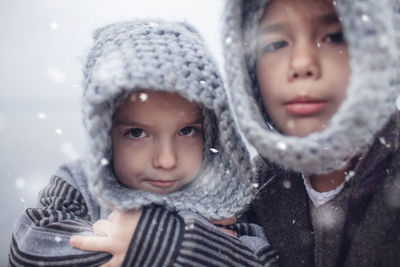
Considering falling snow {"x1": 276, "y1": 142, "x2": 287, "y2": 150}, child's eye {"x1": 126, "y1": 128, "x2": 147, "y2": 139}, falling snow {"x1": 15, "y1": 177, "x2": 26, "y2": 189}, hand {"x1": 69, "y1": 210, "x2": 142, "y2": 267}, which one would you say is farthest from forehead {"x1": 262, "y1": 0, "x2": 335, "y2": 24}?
falling snow {"x1": 15, "y1": 177, "x2": 26, "y2": 189}

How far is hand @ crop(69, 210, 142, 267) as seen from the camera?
0.68 m

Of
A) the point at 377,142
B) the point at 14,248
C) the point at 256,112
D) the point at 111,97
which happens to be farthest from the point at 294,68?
the point at 14,248

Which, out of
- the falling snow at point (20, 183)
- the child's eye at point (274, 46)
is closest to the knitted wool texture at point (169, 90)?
the child's eye at point (274, 46)

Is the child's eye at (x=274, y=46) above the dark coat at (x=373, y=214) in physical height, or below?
above

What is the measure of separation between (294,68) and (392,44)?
0.15 m

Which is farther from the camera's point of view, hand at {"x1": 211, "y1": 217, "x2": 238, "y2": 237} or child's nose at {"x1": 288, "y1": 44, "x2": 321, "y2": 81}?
hand at {"x1": 211, "y1": 217, "x2": 238, "y2": 237}

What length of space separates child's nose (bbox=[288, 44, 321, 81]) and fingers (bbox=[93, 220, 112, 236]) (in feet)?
1.40

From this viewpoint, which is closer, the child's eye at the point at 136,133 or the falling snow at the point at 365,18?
the falling snow at the point at 365,18

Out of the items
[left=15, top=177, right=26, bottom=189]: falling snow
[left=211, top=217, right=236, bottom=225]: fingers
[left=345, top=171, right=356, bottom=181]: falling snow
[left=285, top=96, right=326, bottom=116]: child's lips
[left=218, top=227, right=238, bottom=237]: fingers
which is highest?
[left=285, top=96, right=326, bottom=116]: child's lips

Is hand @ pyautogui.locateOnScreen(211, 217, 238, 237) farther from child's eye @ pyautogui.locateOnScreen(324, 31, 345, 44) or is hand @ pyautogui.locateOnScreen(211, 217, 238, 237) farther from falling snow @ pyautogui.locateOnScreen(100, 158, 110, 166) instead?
child's eye @ pyautogui.locateOnScreen(324, 31, 345, 44)

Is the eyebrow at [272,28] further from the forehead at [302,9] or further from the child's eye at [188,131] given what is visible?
the child's eye at [188,131]

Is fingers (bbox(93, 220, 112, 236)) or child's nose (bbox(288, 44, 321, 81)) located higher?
child's nose (bbox(288, 44, 321, 81))

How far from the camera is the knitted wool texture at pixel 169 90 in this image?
0.69 meters

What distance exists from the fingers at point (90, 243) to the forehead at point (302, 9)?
504 mm
